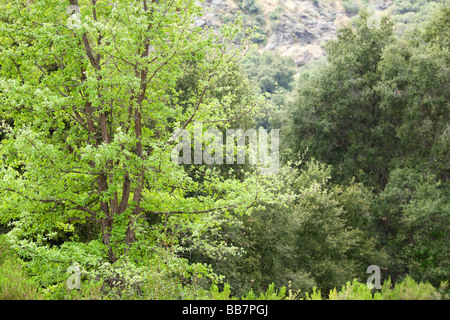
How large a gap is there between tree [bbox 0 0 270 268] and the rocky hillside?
99786 millimetres

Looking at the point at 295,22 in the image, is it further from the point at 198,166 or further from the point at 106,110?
the point at 106,110

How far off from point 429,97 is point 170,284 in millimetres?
19019

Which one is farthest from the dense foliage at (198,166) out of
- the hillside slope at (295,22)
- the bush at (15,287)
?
the hillside slope at (295,22)

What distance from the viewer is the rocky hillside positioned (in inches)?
4279

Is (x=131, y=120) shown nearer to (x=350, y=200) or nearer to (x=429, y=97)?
(x=350, y=200)

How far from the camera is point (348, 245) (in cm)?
1917

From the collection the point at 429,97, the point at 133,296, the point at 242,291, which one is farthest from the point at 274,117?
the point at 133,296

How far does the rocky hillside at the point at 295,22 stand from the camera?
4279 inches

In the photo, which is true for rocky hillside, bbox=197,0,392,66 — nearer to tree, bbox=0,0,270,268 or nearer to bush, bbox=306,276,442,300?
tree, bbox=0,0,270,268
